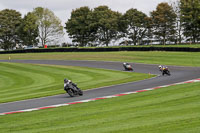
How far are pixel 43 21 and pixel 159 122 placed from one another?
91234 millimetres

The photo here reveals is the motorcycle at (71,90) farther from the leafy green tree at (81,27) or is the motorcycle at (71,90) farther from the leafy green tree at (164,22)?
the leafy green tree at (81,27)

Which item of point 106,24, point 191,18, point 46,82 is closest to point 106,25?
point 106,24

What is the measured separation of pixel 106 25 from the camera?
86.8 metres

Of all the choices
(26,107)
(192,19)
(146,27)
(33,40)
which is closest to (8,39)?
(33,40)

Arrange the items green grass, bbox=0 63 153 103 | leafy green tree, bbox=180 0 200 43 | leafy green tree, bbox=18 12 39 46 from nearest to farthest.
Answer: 1. green grass, bbox=0 63 153 103
2. leafy green tree, bbox=180 0 200 43
3. leafy green tree, bbox=18 12 39 46

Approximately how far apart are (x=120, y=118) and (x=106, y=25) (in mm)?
77215

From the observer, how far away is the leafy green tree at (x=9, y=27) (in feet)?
334

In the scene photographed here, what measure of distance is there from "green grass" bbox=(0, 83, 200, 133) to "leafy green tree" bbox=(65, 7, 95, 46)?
77624 mm

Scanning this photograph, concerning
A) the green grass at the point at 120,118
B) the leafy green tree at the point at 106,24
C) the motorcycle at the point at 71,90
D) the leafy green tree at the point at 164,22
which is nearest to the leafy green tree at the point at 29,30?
the leafy green tree at the point at 106,24

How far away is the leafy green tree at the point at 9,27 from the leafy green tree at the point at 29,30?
8.94 ft

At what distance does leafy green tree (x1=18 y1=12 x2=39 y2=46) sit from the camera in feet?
322

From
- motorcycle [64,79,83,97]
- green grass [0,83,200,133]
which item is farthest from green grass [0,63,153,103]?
green grass [0,83,200,133]

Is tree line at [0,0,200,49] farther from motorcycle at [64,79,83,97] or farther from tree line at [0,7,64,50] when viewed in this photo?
motorcycle at [64,79,83,97]

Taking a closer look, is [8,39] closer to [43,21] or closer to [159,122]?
[43,21]
